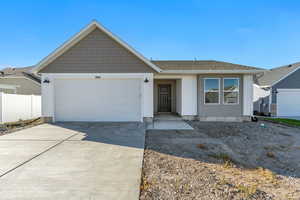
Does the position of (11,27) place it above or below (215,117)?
above

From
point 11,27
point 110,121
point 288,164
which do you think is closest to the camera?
point 288,164

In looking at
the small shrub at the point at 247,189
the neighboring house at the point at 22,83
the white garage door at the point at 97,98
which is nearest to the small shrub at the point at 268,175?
the small shrub at the point at 247,189

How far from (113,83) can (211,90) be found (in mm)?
5710

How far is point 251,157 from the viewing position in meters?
4.54

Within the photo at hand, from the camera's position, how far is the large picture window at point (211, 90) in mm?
9617

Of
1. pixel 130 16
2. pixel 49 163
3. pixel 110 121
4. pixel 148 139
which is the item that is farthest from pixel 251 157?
pixel 130 16

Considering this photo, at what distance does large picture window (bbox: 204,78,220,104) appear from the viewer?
31.6ft

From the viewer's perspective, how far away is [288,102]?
45.7 ft

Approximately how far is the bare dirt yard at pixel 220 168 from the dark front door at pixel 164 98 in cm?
646

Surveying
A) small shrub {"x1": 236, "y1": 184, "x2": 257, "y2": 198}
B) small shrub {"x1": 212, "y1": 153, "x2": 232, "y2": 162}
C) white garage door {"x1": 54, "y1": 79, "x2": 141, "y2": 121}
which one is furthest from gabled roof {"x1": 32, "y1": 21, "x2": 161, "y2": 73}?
small shrub {"x1": 236, "y1": 184, "x2": 257, "y2": 198}

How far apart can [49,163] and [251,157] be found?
5148mm

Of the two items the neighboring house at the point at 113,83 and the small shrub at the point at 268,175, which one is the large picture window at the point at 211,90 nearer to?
the neighboring house at the point at 113,83

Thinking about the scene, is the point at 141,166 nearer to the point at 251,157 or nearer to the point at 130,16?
the point at 251,157

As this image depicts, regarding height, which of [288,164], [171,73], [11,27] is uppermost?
[11,27]
